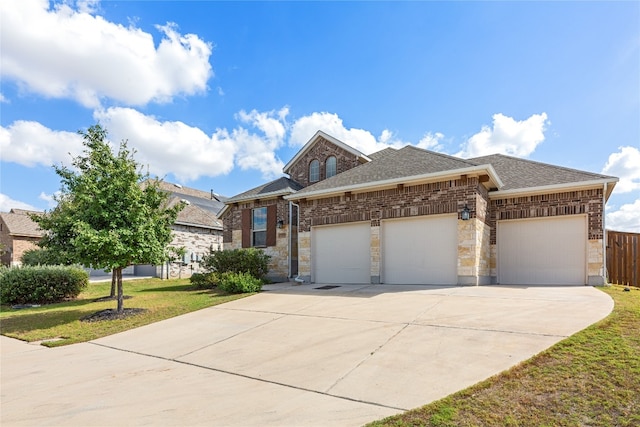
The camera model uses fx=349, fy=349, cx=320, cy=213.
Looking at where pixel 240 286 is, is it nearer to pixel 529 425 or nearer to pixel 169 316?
pixel 169 316

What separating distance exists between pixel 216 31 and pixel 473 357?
1179 centimetres

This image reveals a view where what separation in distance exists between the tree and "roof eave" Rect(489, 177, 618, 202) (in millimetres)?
10348

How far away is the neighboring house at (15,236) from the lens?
1072 inches

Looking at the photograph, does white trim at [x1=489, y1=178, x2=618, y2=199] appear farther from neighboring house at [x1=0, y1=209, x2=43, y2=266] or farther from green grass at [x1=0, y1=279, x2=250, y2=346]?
neighboring house at [x1=0, y1=209, x2=43, y2=266]

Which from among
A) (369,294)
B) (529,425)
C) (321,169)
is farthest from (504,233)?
(529,425)

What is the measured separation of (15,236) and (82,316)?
983 inches

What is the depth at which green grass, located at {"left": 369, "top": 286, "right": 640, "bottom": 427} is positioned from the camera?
296cm

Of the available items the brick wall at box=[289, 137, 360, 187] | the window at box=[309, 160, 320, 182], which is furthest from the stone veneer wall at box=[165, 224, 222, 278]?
the window at box=[309, 160, 320, 182]

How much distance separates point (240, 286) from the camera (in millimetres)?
11266

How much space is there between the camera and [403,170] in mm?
11984

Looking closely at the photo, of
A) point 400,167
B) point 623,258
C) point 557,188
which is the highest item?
point 400,167

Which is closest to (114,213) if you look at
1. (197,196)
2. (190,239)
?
(190,239)

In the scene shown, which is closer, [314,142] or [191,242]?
[314,142]

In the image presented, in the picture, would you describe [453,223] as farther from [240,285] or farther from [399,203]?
[240,285]
